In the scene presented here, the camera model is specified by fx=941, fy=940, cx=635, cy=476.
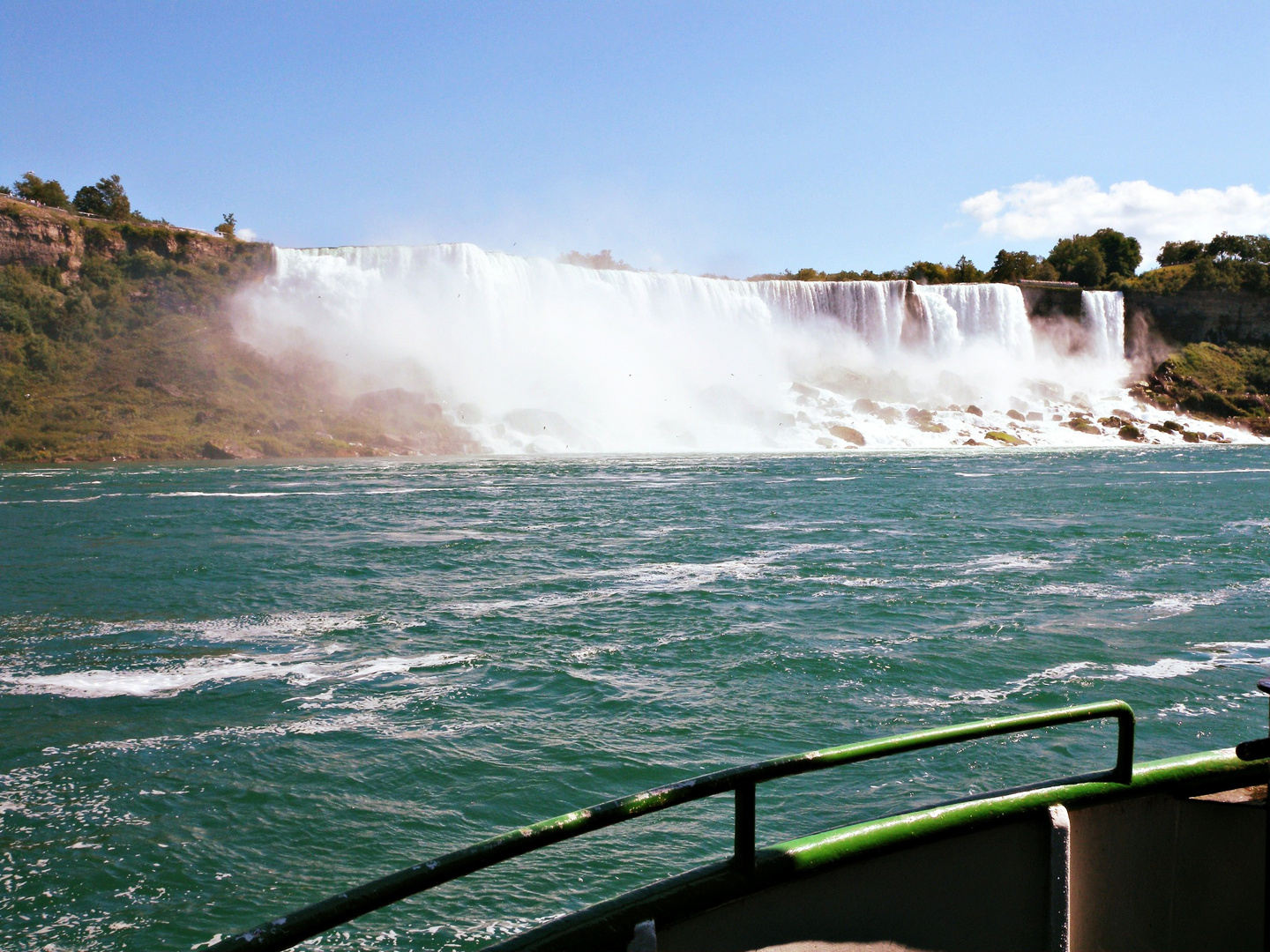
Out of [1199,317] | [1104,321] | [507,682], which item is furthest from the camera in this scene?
[1199,317]

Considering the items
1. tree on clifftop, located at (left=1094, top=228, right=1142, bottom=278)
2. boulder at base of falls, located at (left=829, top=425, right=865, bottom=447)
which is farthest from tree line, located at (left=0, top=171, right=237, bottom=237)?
tree on clifftop, located at (left=1094, top=228, right=1142, bottom=278)

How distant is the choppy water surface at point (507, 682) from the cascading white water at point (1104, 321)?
2252 inches

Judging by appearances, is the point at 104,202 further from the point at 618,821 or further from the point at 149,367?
the point at 618,821

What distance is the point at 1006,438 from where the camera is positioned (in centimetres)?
5403

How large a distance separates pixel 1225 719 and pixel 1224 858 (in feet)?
19.5

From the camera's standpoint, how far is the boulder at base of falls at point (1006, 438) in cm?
5366

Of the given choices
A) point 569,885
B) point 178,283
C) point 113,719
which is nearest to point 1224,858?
point 569,885

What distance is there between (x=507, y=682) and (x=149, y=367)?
52153mm

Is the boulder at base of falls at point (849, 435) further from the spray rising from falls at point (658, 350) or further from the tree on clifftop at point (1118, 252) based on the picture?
the tree on clifftop at point (1118, 252)

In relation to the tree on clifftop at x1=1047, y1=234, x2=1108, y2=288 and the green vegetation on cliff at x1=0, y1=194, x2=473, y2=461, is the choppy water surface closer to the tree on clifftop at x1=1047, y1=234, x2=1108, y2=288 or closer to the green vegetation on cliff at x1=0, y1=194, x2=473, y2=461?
the green vegetation on cliff at x1=0, y1=194, x2=473, y2=461

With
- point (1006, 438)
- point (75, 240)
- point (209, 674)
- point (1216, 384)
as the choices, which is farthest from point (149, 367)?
point (1216, 384)

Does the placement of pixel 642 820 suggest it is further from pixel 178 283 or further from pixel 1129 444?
pixel 178 283

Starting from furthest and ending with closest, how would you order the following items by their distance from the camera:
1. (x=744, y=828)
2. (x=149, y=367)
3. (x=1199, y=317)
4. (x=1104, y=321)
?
(x=1199, y=317), (x=1104, y=321), (x=149, y=367), (x=744, y=828)

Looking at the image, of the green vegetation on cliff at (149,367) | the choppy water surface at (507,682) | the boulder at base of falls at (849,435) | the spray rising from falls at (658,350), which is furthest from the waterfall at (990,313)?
the choppy water surface at (507,682)
